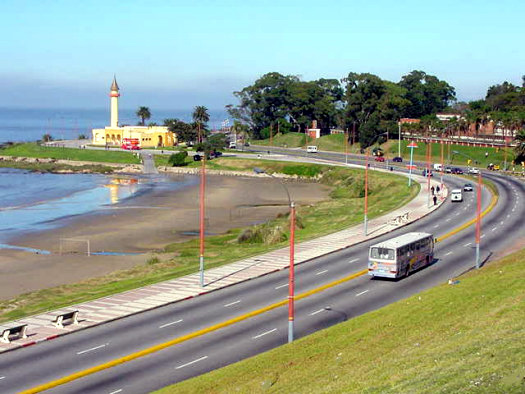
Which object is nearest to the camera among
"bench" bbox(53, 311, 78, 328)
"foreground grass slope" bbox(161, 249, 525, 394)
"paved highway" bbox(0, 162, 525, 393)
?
"foreground grass slope" bbox(161, 249, 525, 394)

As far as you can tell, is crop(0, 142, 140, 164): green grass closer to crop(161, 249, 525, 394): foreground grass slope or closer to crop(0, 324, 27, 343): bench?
crop(0, 324, 27, 343): bench

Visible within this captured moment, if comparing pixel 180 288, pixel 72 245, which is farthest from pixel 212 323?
pixel 72 245

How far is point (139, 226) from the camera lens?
85.7m

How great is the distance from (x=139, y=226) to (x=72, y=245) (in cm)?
1329

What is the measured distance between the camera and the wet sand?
60781 mm

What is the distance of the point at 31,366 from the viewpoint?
3444cm

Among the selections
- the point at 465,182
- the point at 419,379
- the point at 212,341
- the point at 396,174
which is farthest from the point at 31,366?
the point at 396,174

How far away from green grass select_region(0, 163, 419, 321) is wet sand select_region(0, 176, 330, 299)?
118 inches

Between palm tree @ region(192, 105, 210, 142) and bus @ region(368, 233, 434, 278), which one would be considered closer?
bus @ region(368, 233, 434, 278)

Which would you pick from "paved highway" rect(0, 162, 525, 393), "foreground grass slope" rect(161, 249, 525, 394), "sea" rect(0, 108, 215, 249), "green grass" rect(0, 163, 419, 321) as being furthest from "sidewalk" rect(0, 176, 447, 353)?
"sea" rect(0, 108, 215, 249)

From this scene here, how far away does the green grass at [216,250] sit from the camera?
48.6m

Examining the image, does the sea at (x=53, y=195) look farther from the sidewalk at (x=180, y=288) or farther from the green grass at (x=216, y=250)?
the sidewalk at (x=180, y=288)

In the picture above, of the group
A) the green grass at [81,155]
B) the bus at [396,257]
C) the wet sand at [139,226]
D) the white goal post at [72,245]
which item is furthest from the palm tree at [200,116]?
the bus at [396,257]

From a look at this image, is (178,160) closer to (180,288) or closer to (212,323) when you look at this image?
(180,288)
